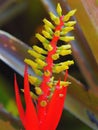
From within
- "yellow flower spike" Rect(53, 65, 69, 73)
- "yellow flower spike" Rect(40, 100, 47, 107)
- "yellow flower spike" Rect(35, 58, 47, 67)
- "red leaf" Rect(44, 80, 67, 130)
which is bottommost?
"red leaf" Rect(44, 80, 67, 130)

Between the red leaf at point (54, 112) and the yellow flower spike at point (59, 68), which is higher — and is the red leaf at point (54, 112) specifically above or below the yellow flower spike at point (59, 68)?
below

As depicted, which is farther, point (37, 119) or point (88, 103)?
point (88, 103)

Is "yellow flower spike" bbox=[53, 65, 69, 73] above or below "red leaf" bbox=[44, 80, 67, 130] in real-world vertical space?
above

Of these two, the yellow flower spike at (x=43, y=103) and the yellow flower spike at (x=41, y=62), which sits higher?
the yellow flower spike at (x=41, y=62)

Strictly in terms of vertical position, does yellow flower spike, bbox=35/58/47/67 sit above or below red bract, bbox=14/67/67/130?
above

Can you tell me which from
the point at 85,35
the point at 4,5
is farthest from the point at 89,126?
the point at 4,5

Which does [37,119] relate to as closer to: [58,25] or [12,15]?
[58,25]

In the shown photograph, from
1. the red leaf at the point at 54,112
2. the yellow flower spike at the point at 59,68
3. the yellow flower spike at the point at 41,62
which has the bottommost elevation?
the red leaf at the point at 54,112

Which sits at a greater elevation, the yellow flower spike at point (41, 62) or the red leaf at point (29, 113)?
the yellow flower spike at point (41, 62)
